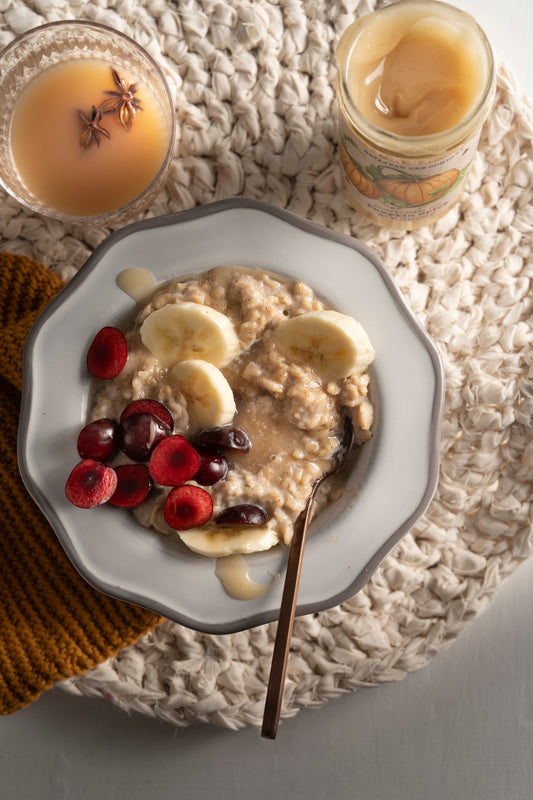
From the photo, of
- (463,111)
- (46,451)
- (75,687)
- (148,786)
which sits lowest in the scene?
(148,786)

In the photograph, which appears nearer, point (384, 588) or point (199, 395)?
point (199, 395)

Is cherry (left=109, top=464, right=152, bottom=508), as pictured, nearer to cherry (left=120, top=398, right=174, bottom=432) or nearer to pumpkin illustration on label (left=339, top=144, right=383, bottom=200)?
cherry (left=120, top=398, right=174, bottom=432)

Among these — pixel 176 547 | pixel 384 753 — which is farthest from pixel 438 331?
pixel 384 753

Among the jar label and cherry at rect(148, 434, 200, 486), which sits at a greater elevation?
the jar label

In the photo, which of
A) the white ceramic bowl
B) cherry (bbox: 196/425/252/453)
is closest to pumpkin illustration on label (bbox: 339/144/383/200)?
the white ceramic bowl

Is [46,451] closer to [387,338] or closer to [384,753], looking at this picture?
[387,338]

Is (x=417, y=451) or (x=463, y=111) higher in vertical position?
(x=463, y=111)

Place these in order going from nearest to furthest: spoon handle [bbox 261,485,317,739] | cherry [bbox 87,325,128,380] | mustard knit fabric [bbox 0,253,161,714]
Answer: spoon handle [bbox 261,485,317,739]
cherry [bbox 87,325,128,380]
mustard knit fabric [bbox 0,253,161,714]
